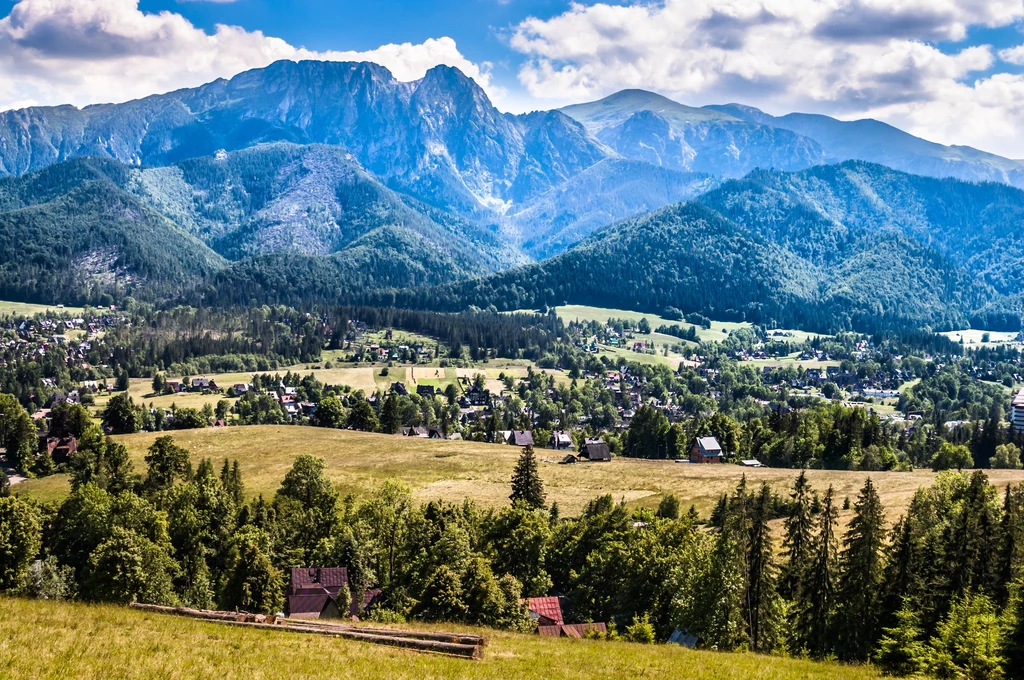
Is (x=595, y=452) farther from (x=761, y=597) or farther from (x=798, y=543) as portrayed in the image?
(x=761, y=597)

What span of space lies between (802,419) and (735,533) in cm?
9864

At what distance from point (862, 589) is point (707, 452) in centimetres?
8675

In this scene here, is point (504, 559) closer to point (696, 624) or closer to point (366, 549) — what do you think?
point (366, 549)

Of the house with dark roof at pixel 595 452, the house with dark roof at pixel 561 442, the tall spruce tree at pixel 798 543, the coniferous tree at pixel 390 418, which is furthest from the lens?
the coniferous tree at pixel 390 418

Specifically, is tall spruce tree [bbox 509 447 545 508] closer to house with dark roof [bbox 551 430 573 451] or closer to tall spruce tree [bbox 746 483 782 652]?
tall spruce tree [bbox 746 483 782 652]

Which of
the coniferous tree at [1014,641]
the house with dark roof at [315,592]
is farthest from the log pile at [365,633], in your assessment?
the coniferous tree at [1014,641]

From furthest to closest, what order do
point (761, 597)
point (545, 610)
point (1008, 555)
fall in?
point (545, 610)
point (761, 597)
point (1008, 555)

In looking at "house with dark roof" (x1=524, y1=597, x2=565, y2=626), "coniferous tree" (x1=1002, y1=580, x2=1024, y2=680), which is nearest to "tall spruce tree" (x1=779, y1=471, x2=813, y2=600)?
"coniferous tree" (x1=1002, y1=580, x2=1024, y2=680)

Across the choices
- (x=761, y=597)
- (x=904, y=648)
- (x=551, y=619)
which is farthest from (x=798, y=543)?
(x=551, y=619)

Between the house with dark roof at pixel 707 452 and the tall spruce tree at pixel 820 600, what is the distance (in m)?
83.8

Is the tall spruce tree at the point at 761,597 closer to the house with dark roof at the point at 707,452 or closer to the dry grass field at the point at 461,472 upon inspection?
the dry grass field at the point at 461,472

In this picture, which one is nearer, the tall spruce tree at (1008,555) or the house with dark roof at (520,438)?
the tall spruce tree at (1008,555)

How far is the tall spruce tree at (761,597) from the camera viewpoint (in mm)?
47219

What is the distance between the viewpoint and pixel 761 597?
157 ft
